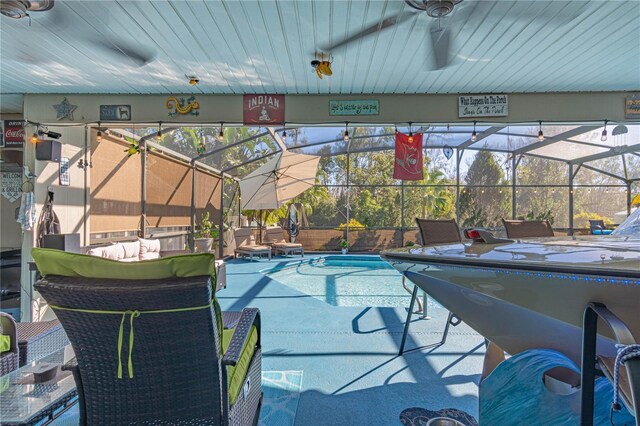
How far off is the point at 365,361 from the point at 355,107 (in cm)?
341

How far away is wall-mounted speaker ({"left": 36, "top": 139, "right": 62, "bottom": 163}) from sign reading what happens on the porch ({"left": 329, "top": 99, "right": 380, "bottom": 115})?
3.73 meters

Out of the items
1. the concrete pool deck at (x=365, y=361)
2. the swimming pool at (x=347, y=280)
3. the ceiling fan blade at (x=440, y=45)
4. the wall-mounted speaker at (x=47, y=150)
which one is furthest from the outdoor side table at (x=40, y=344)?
the ceiling fan blade at (x=440, y=45)

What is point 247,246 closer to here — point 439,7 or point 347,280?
point 347,280

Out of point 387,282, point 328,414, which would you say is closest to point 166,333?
point 328,414

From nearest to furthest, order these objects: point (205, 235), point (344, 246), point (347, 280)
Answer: point (347, 280) < point (205, 235) < point (344, 246)

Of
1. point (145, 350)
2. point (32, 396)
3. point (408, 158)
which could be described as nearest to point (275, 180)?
point (408, 158)

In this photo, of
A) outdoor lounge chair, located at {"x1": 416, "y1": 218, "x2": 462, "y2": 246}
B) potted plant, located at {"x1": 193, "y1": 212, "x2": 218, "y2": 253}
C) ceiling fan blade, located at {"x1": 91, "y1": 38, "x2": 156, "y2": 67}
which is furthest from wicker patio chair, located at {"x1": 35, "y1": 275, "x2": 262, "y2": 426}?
potted plant, located at {"x1": 193, "y1": 212, "x2": 218, "y2": 253}

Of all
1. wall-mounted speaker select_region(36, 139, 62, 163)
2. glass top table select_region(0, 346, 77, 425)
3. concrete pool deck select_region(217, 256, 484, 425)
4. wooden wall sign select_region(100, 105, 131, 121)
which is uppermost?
wooden wall sign select_region(100, 105, 131, 121)

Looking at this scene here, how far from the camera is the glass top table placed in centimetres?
144

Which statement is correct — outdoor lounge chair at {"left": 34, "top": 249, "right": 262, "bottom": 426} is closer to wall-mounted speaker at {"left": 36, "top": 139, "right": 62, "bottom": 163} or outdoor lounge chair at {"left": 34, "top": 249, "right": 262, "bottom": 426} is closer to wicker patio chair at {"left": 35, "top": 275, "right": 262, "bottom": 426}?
wicker patio chair at {"left": 35, "top": 275, "right": 262, "bottom": 426}

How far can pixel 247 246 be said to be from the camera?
10414 millimetres

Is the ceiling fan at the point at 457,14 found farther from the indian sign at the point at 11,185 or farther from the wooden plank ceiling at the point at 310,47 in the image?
the indian sign at the point at 11,185

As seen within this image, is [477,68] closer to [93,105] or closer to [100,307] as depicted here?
[100,307]

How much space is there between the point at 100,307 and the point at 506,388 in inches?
65.8
